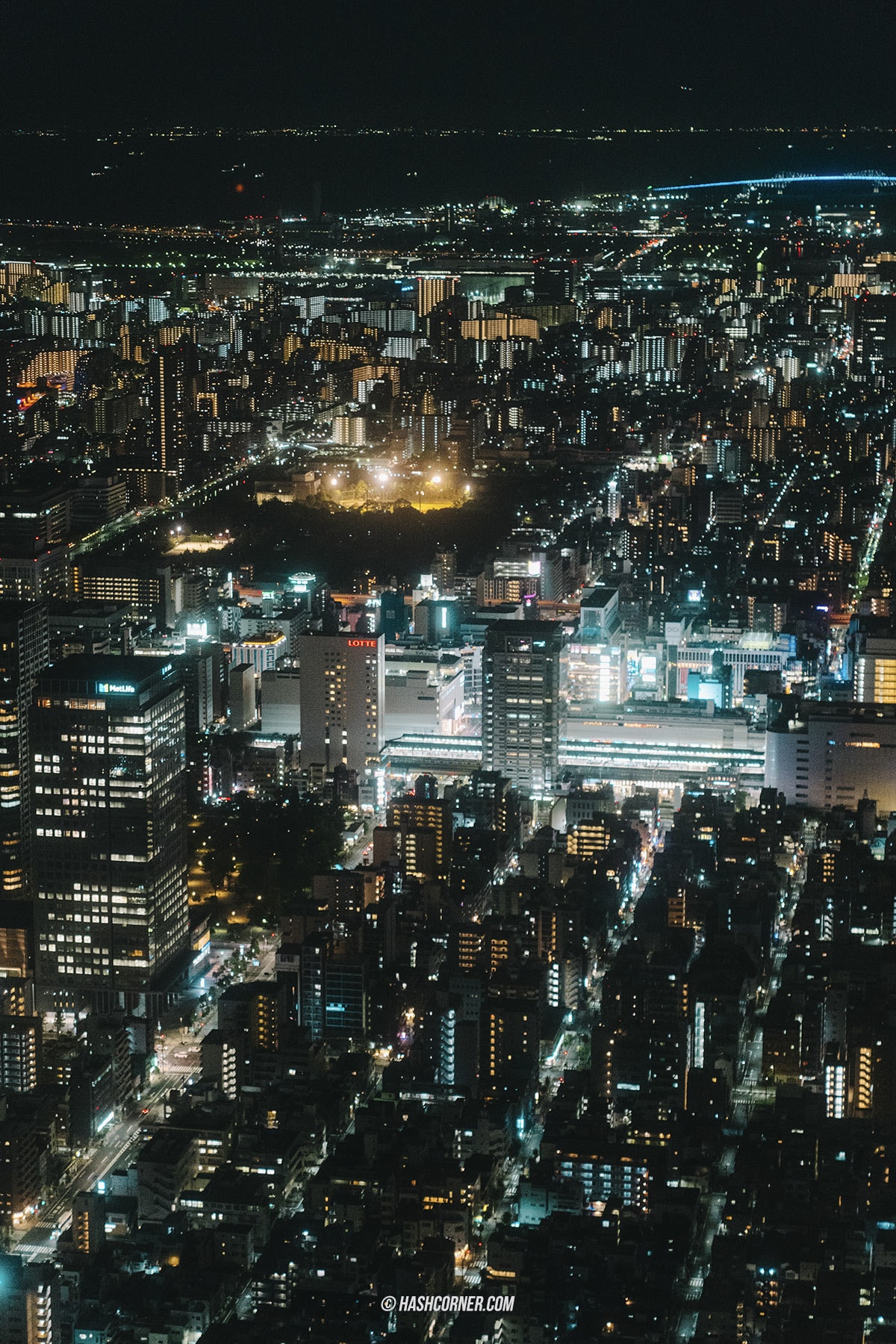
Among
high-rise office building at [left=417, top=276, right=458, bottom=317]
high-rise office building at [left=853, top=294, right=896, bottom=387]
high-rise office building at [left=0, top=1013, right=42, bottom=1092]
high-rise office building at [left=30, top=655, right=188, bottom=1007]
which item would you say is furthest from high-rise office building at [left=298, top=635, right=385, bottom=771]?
high-rise office building at [left=417, top=276, right=458, bottom=317]

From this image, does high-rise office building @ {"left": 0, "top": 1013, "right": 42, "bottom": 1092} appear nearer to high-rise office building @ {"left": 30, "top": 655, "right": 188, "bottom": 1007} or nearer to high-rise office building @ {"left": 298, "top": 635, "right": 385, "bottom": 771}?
high-rise office building @ {"left": 30, "top": 655, "right": 188, "bottom": 1007}

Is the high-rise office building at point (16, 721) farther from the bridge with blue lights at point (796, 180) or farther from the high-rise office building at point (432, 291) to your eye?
the high-rise office building at point (432, 291)

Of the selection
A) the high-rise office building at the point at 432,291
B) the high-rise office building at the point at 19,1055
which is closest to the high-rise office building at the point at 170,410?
the high-rise office building at the point at 432,291

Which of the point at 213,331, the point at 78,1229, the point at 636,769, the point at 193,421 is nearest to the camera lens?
the point at 78,1229

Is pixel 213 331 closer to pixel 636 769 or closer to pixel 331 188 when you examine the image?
pixel 331 188

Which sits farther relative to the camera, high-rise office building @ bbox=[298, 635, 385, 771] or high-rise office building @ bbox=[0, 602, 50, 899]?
high-rise office building @ bbox=[298, 635, 385, 771]

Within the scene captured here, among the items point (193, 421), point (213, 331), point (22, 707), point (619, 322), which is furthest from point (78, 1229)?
point (619, 322)
